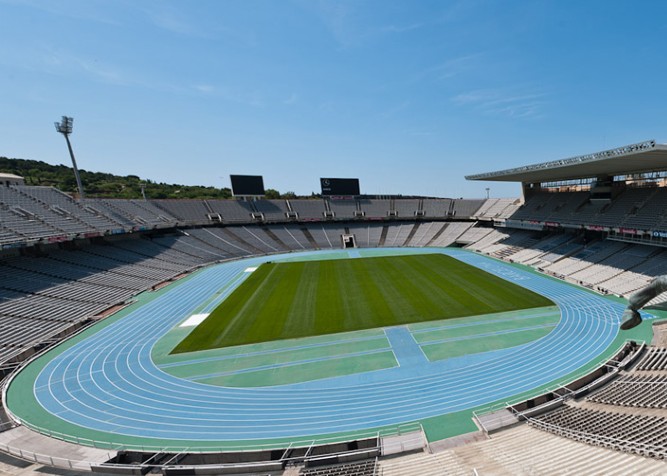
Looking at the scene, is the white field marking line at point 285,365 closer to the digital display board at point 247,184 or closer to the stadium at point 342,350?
the stadium at point 342,350

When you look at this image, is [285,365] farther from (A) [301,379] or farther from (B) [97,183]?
(B) [97,183]

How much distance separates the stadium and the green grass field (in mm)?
240

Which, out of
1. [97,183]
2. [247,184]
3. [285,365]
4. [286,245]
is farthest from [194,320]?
[97,183]

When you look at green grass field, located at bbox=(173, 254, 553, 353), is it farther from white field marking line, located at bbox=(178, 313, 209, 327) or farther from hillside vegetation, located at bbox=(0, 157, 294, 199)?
hillside vegetation, located at bbox=(0, 157, 294, 199)

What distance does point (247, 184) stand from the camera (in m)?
57.2

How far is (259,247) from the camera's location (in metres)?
49.5

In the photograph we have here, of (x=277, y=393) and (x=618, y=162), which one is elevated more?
(x=618, y=162)

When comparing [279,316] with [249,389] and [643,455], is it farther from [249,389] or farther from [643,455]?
[643,455]

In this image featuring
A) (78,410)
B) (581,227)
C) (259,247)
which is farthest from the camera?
(259,247)

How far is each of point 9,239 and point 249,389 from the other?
26.1 m

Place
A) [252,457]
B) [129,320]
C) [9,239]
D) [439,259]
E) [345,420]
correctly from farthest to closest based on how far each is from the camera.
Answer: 1. [439,259]
2. [9,239]
3. [129,320]
4. [345,420]
5. [252,457]

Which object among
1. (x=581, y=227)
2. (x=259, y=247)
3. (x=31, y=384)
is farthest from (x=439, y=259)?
(x=31, y=384)

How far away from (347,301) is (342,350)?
7.97 metres

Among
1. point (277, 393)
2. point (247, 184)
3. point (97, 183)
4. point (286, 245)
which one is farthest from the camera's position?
point (97, 183)
